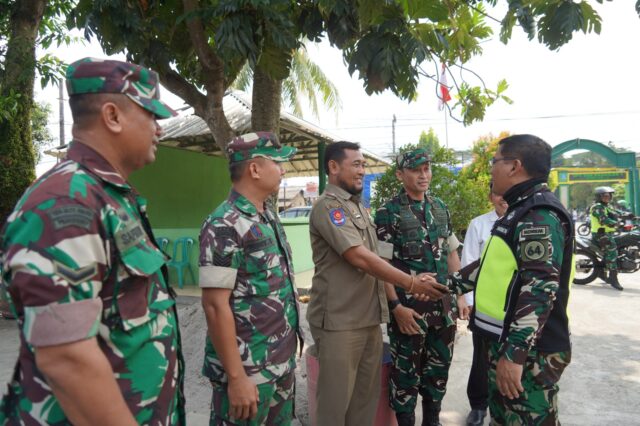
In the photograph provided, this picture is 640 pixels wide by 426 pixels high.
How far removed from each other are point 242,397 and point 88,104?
48.5 inches

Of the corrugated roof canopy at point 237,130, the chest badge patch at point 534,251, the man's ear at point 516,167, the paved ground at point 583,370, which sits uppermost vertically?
the corrugated roof canopy at point 237,130

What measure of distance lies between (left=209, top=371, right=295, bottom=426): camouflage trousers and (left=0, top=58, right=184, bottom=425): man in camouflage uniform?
22.6 inches

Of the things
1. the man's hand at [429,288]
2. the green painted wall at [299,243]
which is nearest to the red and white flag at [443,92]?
the man's hand at [429,288]

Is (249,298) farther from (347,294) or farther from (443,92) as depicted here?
(443,92)

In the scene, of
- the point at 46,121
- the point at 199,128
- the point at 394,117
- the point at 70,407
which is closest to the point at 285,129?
the point at 199,128

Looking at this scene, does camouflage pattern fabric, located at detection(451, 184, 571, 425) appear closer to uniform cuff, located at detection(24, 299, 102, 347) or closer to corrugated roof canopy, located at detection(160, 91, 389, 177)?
uniform cuff, located at detection(24, 299, 102, 347)

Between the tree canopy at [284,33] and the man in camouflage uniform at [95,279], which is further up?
the tree canopy at [284,33]

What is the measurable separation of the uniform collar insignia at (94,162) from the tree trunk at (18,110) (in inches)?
220

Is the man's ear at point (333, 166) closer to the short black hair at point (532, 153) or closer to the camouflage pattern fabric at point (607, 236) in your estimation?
the short black hair at point (532, 153)

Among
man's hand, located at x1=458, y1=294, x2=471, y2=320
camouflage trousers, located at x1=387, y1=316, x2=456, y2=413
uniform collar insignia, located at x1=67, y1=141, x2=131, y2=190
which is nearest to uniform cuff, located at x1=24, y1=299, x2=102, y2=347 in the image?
uniform collar insignia, located at x1=67, y1=141, x2=131, y2=190

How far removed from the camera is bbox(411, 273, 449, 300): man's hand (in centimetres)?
254

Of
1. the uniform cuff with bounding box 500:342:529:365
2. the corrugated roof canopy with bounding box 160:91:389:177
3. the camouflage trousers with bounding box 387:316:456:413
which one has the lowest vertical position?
the camouflage trousers with bounding box 387:316:456:413

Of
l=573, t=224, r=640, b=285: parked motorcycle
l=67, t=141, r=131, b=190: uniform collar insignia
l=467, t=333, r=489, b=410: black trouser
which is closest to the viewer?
l=67, t=141, r=131, b=190: uniform collar insignia

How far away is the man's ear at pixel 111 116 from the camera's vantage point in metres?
1.11
